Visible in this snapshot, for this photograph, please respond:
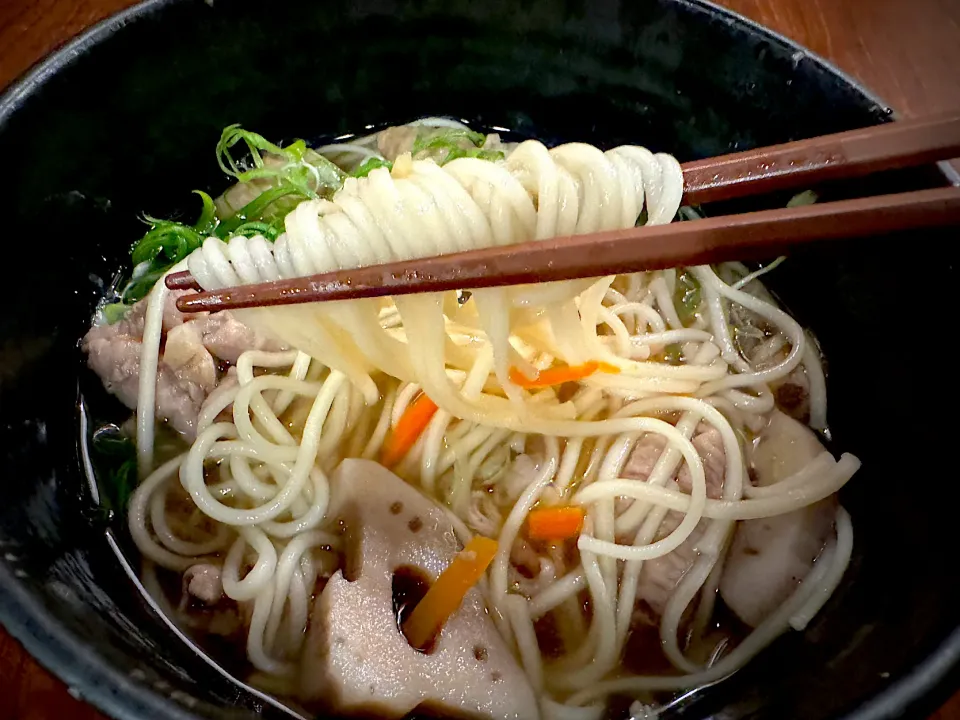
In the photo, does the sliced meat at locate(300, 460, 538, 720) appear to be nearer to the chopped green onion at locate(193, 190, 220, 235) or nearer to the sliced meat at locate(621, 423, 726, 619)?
the sliced meat at locate(621, 423, 726, 619)

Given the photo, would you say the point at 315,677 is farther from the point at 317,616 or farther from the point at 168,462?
the point at 168,462

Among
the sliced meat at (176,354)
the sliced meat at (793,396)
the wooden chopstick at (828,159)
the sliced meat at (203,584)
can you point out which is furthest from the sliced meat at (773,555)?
the sliced meat at (176,354)

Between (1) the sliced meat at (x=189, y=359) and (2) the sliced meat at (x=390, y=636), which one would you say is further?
(1) the sliced meat at (x=189, y=359)

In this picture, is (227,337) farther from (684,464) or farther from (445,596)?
(684,464)

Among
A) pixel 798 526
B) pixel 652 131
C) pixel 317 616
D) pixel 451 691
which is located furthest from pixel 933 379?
pixel 317 616

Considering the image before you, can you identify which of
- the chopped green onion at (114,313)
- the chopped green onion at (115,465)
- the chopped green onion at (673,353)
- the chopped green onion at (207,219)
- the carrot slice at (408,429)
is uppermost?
the chopped green onion at (207,219)

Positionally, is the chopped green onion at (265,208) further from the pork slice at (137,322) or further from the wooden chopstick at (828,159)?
the wooden chopstick at (828,159)

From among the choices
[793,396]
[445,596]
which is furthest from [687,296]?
[445,596]
